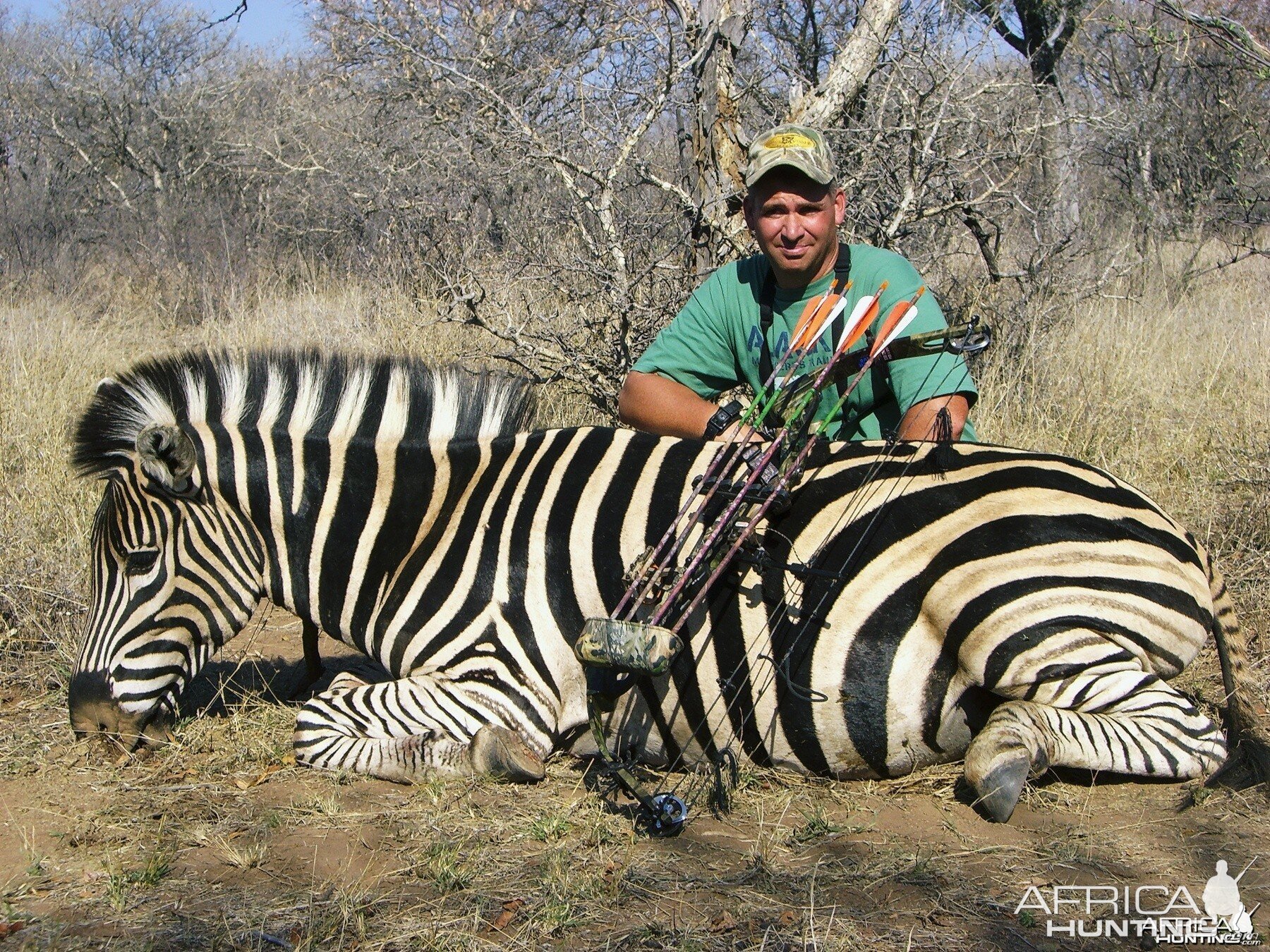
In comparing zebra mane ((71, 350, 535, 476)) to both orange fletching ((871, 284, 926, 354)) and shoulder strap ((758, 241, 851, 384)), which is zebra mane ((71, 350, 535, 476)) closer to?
shoulder strap ((758, 241, 851, 384))

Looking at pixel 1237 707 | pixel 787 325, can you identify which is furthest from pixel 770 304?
pixel 1237 707

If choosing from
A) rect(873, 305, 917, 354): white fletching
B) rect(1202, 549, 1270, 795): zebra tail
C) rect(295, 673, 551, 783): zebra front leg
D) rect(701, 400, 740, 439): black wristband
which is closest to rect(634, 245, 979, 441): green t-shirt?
rect(701, 400, 740, 439): black wristband

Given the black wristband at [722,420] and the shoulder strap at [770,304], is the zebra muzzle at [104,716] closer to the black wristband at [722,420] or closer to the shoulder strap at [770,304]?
the black wristband at [722,420]

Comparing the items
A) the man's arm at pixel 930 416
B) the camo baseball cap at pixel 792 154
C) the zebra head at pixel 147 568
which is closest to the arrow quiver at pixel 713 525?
the man's arm at pixel 930 416

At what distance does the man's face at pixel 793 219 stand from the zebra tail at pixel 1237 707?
160cm

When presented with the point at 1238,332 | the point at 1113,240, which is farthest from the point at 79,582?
the point at 1113,240

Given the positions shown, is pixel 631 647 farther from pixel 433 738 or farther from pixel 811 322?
pixel 811 322

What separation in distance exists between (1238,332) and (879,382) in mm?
4939

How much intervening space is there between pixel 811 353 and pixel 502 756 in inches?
69.7

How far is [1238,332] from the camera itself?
7566 mm

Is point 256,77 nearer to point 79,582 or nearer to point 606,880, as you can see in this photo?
point 79,582

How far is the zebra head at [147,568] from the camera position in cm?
341

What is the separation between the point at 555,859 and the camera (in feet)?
9.11

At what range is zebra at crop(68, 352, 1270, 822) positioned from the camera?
121 inches
